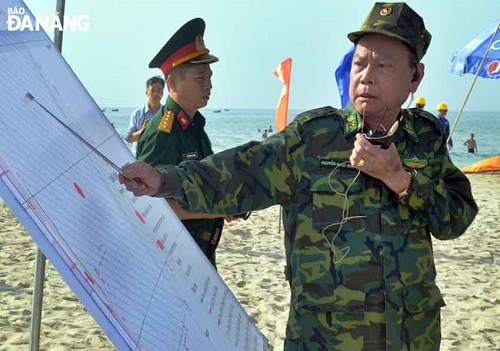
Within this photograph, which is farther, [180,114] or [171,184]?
[180,114]

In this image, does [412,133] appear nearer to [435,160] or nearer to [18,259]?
[435,160]

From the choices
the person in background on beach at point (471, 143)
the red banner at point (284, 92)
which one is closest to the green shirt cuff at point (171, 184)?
the red banner at point (284, 92)

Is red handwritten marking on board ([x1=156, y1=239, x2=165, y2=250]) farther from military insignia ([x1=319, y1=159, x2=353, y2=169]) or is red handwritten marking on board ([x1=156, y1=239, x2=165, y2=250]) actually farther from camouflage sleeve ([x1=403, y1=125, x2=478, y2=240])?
camouflage sleeve ([x1=403, y1=125, x2=478, y2=240])

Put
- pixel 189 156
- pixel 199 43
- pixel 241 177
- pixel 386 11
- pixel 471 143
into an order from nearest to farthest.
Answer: pixel 241 177 < pixel 386 11 < pixel 189 156 < pixel 199 43 < pixel 471 143

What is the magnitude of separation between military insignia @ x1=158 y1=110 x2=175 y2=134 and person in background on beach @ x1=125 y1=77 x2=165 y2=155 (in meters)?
3.55

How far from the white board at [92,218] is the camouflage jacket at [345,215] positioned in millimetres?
245

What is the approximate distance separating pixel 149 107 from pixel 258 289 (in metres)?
2.57

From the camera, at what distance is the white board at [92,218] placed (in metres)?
0.81

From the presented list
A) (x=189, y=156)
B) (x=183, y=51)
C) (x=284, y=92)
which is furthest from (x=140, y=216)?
(x=284, y=92)

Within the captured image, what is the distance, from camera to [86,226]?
97 centimetres

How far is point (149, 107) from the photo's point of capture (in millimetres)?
6609

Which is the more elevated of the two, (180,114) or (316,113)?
(316,113)

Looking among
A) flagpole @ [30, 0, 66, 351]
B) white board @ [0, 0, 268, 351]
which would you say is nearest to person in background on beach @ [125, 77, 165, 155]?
flagpole @ [30, 0, 66, 351]

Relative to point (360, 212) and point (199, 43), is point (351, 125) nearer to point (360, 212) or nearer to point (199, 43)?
point (360, 212)
